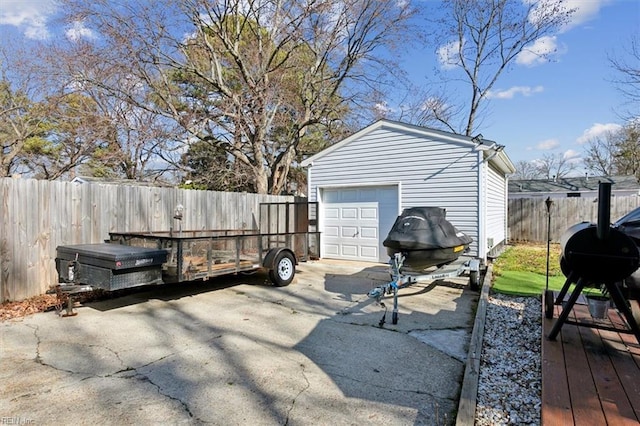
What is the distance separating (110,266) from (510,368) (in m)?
4.75

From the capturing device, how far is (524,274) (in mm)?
8109

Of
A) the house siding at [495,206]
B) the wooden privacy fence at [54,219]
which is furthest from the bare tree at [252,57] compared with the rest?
the house siding at [495,206]

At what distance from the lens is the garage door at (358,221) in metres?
9.74

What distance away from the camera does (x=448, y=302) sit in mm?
6043

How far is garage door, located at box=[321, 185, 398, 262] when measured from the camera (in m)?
9.74

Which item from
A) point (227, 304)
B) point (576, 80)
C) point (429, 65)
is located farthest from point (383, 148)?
point (429, 65)

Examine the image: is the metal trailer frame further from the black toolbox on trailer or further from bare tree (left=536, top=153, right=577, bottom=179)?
bare tree (left=536, top=153, right=577, bottom=179)

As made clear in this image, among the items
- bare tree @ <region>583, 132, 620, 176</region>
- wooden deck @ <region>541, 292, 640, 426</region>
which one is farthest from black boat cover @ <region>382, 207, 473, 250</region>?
bare tree @ <region>583, 132, 620, 176</region>

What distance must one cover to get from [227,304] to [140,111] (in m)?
11.6

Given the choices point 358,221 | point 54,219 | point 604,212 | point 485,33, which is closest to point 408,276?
point 604,212

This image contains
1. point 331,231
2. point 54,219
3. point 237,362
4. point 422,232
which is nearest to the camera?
point 237,362

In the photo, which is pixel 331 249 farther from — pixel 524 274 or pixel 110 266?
pixel 110 266

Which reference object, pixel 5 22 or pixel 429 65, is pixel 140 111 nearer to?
pixel 5 22

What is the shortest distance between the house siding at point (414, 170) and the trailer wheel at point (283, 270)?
361cm
